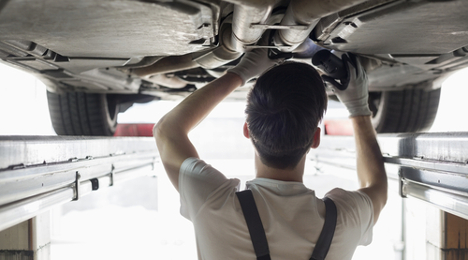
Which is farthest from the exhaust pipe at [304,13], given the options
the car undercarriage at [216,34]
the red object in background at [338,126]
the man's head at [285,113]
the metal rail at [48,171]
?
the red object in background at [338,126]

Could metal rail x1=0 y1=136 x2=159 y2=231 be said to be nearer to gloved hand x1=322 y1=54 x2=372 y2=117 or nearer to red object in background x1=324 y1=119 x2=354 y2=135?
gloved hand x1=322 y1=54 x2=372 y2=117

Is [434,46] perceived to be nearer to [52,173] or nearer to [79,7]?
[79,7]

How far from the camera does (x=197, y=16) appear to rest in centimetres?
88

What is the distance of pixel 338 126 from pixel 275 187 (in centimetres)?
273

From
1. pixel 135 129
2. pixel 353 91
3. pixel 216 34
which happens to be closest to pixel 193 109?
pixel 216 34

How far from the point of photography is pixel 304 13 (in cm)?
86

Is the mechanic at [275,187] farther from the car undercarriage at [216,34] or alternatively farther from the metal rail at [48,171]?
the metal rail at [48,171]

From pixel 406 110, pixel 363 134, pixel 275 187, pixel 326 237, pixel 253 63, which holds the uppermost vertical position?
pixel 253 63

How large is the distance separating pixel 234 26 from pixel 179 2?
22 centimetres

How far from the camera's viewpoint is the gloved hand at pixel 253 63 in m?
1.16

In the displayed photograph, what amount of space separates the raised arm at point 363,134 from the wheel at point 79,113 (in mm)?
1475

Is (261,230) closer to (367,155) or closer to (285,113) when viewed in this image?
(285,113)

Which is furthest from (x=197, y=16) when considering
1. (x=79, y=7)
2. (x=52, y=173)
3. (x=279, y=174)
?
(x=52, y=173)

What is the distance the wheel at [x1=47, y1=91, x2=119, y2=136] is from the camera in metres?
2.00
